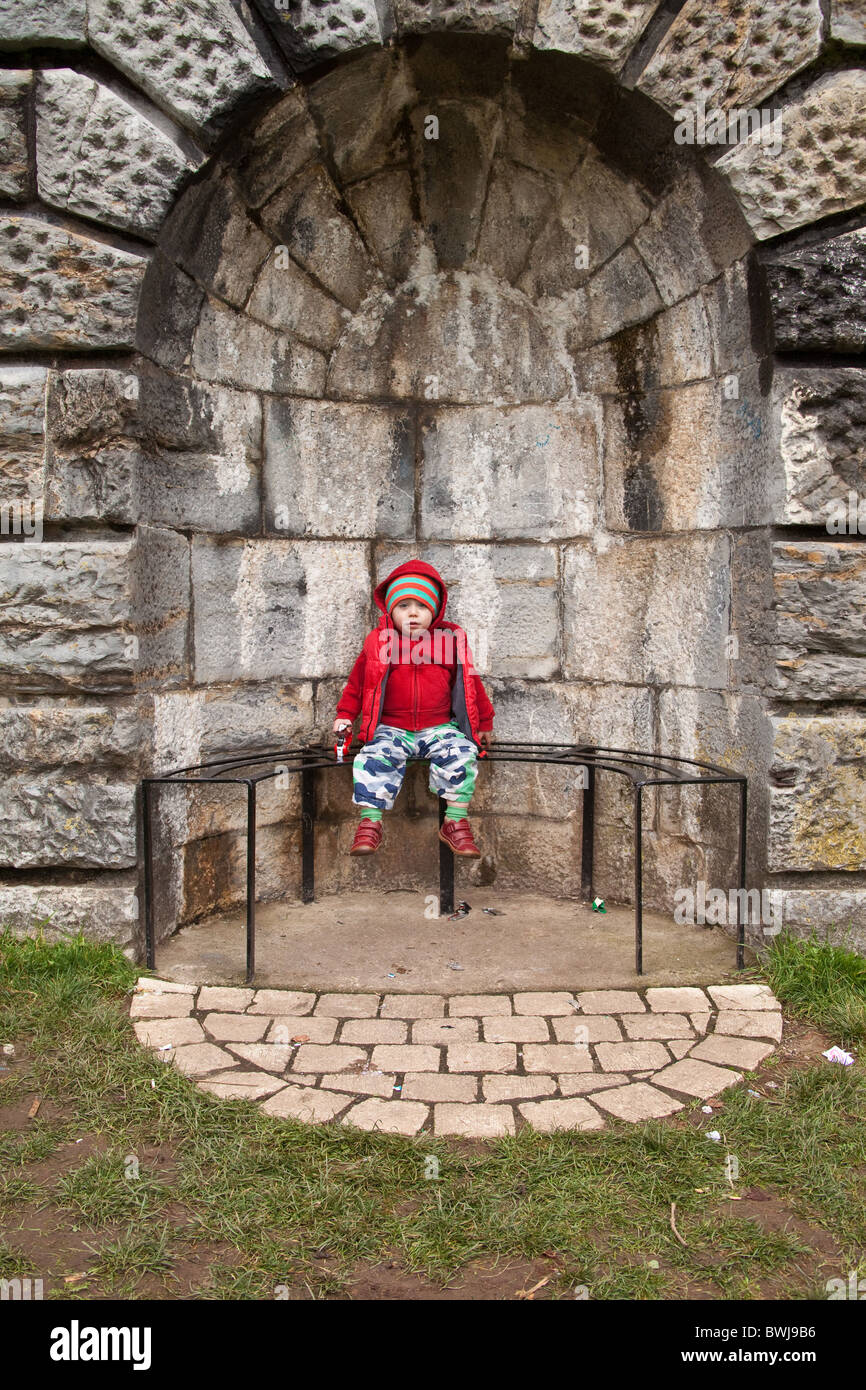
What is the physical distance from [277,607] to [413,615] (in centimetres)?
67

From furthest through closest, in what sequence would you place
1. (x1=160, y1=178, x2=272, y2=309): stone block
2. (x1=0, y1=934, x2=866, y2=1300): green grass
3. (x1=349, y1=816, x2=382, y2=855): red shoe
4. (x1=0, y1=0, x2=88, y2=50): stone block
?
(x1=349, y1=816, x2=382, y2=855): red shoe < (x1=160, y1=178, x2=272, y2=309): stone block < (x1=0, y1=0, x2=88, y2=50): stone block < (x1=0, y1=934, x2=866, y2=1300): green grass

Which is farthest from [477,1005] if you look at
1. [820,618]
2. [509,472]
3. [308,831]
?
[509,472]

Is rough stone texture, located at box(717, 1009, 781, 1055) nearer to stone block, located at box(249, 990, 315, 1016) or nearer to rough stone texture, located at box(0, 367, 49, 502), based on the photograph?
stone block, located at box(249, 990, 315, 1016)

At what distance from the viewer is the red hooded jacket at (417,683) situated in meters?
4.12

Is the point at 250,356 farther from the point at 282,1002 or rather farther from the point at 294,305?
the point at 282,1002

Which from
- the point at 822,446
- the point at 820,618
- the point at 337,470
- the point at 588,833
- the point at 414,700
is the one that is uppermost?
the point at 337,470

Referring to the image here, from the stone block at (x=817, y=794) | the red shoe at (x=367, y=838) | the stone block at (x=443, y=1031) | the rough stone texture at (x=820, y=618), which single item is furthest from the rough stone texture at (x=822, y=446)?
the stone block at (x=443, y=1031)

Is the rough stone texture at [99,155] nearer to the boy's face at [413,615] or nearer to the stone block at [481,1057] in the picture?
the boy's face at [413,615]

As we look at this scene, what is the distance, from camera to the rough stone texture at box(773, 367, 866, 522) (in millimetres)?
3289

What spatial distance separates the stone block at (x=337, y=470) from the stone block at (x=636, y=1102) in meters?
2.73

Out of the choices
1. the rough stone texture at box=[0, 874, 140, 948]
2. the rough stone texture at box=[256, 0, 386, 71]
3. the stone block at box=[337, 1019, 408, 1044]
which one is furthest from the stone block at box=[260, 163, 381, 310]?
the stone block at box=[337, 1019, 408, 1044]

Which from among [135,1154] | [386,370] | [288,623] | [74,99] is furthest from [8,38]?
[135,1154]

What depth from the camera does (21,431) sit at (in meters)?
3.28

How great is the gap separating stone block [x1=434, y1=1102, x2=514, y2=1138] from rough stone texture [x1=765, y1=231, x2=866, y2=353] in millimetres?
2623
